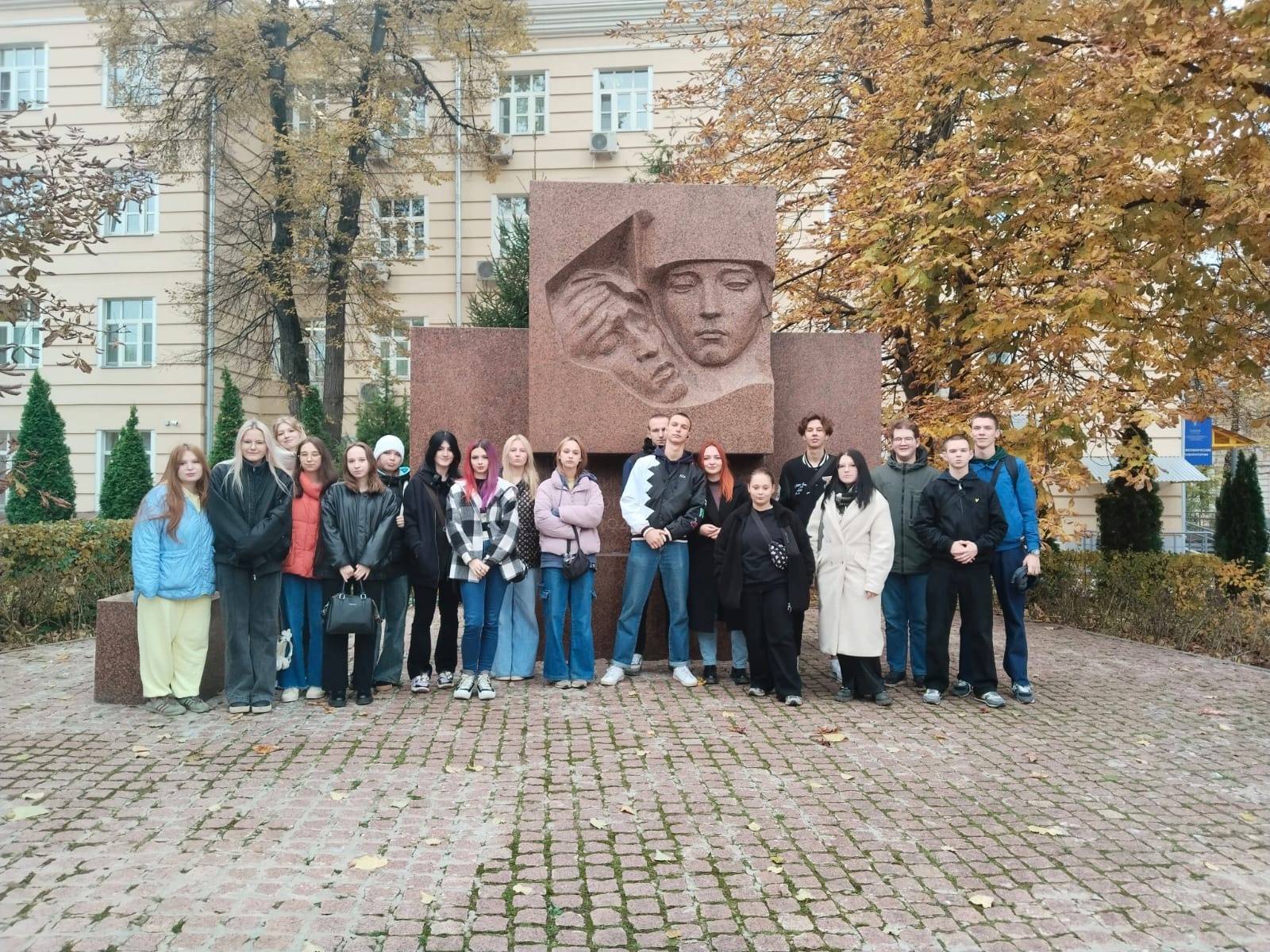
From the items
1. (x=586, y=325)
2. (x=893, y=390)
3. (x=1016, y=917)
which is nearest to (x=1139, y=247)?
(x=893, y=390)

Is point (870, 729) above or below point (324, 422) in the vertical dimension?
below

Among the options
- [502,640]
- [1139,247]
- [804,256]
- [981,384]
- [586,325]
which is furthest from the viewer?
[804,256]

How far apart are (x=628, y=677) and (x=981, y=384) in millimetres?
4481

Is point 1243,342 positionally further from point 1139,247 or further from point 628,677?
point 628,677

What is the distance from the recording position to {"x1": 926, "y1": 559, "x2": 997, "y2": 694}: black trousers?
6191mm

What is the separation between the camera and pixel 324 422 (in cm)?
1584

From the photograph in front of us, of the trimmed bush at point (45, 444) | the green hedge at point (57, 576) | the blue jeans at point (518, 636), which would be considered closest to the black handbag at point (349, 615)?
the blue jeans at point (518, 636)

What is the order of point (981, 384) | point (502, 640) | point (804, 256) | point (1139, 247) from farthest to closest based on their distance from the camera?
point (804, 256) < point (981, 384) < point (1139, 247) < point (502, 640)

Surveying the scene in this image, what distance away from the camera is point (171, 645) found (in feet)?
19.3

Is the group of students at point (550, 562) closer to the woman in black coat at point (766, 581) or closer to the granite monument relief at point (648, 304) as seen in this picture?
the woman in black coat at point (766, 581)

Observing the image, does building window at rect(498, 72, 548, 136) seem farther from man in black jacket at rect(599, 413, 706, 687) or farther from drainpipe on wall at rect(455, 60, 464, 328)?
man in black jacket at rect(599, 413, 706, 687)

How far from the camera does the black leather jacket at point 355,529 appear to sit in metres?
5.95

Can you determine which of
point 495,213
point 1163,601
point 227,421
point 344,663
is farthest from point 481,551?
point 495,213

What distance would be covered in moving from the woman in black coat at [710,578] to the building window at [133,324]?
1682cm
